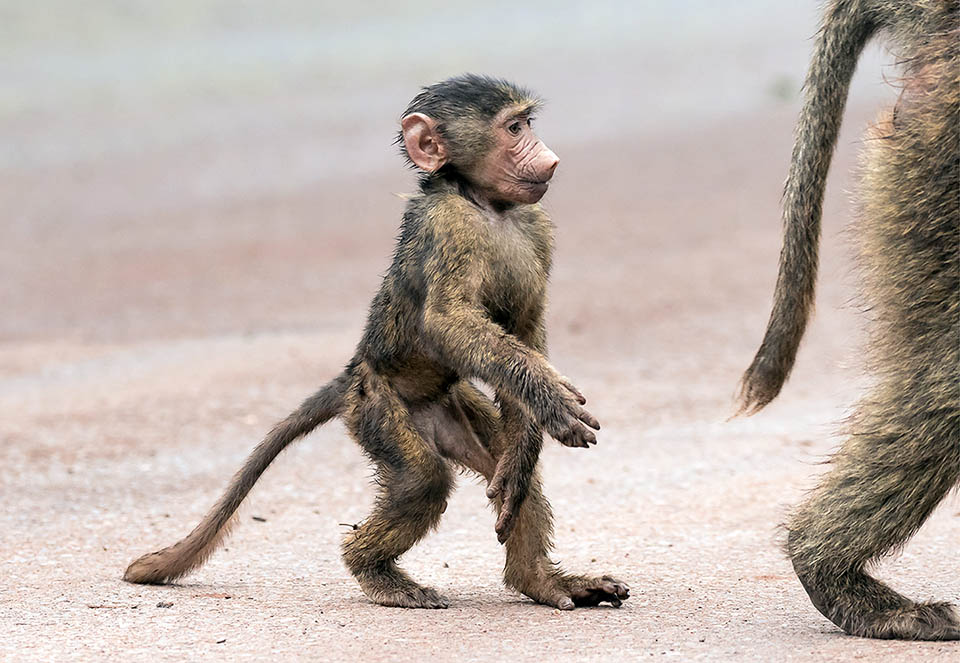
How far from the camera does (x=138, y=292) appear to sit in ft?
46.0

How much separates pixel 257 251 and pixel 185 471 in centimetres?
830

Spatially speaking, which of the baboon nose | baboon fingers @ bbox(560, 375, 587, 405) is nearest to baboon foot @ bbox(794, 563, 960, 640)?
baboon fingers @ bbox(560, 375, 587, 405)

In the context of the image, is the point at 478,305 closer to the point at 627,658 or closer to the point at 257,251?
the point at 627,658

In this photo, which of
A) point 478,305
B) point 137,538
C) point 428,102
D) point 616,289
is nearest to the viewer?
point 478,305

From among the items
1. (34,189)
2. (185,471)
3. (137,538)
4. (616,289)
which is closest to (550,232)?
(137,538)

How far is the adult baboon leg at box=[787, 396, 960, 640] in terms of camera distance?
4.00 meters

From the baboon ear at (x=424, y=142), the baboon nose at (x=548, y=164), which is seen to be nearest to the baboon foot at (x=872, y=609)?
the baboon nose at (x=548, y=164)

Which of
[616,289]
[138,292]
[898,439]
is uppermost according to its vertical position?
[898,439]

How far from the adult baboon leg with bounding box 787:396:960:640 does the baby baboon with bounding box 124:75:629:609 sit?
2.52 ft

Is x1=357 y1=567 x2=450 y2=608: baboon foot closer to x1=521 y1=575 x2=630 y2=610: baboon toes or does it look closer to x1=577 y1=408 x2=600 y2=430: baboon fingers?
x1=521 y1=575 x2=630 y2=610: baboon toes

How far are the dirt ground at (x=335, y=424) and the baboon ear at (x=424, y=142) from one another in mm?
1279

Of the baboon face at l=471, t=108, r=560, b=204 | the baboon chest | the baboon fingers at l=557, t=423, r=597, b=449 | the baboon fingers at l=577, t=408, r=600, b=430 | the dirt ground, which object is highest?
the baboon face at l=471, t=108, r=560, b=204

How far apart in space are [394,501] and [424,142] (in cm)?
114

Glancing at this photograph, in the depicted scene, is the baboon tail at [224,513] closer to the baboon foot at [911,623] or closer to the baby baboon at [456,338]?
the baby baboon at [456,338]
